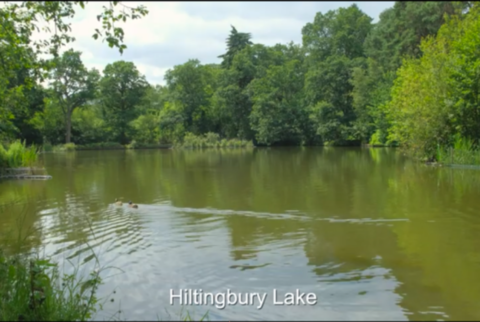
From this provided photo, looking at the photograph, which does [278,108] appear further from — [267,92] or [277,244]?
[277,244]

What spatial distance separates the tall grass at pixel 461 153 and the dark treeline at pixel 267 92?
1912 cm

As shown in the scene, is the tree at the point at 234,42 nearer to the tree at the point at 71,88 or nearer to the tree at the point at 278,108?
the tree at the point at 278,108

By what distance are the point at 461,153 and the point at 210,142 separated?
45.5m

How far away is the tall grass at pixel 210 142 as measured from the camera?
64.9m

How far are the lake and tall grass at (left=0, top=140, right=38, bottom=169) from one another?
470cm

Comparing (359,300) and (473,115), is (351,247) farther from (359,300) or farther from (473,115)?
(473,115)

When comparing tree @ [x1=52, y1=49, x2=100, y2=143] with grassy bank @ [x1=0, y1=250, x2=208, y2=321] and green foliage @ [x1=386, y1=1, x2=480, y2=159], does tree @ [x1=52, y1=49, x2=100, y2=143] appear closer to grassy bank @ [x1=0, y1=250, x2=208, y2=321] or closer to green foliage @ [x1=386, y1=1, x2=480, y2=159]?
green foliage @ [x1=386, y1=1, x2=480, y2=159]

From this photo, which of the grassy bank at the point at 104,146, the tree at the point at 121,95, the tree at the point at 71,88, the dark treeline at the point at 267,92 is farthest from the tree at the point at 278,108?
the tree at the point at 71,88

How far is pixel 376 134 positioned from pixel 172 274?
163 ft

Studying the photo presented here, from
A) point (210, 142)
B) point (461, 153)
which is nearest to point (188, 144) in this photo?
point (210, 142)


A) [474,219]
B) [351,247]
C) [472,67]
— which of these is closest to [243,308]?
[351,247]

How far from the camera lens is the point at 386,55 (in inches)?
2052

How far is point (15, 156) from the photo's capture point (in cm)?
2205

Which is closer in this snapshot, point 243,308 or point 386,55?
point 243,308
